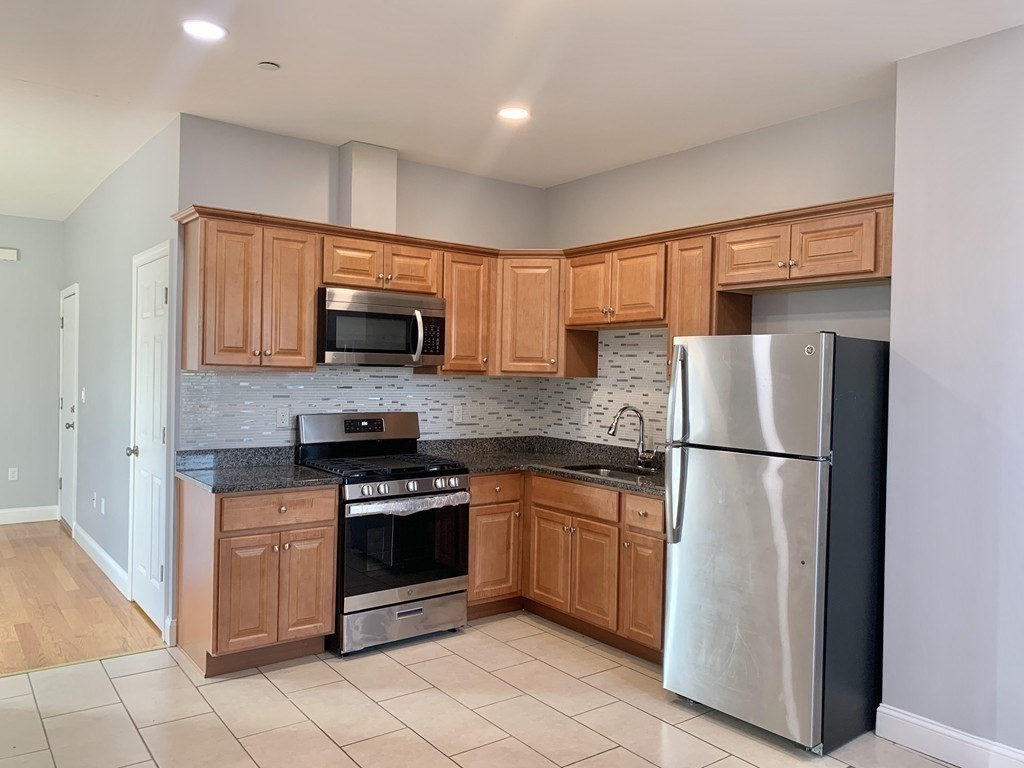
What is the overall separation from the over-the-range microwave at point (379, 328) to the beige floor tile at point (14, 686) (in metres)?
1.91

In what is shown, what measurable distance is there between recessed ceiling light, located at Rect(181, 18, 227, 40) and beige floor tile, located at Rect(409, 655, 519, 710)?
9.25ft

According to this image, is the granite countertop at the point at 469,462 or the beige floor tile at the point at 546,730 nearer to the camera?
the beige floor tile at the point at 546,730

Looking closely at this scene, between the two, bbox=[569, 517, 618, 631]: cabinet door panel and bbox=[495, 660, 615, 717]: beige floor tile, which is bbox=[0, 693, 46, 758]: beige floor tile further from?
bbox=[569, 517, 618, 631]: cabinet door panel

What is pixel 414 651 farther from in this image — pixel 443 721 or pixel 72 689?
pixel 72 689

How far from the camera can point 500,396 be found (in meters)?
4.99

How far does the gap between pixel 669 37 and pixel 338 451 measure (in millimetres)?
2702

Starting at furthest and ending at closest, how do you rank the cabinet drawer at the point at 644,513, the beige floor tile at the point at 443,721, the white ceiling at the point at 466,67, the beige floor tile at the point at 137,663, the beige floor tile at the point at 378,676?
the cabinet drawer at the point at 644,513
the beige floor tile at the point at 137,663
the beige floor tile at the point at 378,676
the beige floor tile at the point at 443,721
the white ceiling at the point at 466,67

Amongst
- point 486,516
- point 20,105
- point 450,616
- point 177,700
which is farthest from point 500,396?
point 20,105

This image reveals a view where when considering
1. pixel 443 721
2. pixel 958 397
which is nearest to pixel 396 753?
pixel 443 721

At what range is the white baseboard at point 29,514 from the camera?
653 cm

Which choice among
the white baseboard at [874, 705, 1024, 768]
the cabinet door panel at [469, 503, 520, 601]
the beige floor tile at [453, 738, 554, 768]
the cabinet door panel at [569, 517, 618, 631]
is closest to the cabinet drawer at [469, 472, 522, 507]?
the cabinet door panel at [469, 503, 520, 601]

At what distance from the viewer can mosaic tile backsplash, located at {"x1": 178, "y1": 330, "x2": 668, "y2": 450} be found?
3.88 meters

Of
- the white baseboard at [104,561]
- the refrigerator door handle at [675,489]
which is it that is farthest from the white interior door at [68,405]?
the refrigerator door handle at [675,489]

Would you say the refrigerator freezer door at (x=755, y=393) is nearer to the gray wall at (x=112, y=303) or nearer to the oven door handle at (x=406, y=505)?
the oven door handle at (x=406, y=505)
